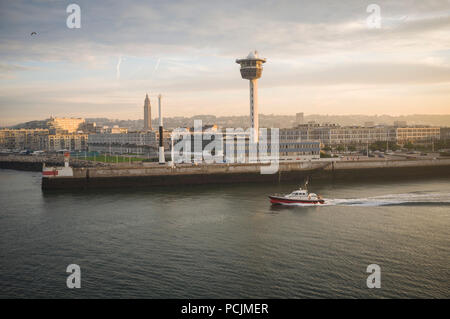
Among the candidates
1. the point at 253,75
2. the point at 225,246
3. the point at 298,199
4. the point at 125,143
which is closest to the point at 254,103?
the point at 253,75

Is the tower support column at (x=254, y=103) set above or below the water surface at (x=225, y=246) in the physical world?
above

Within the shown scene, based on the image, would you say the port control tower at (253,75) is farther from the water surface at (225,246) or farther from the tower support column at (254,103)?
the water surface at (225,246)

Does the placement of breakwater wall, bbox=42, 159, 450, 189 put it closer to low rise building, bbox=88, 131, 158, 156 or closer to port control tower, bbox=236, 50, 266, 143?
port control tower, bbox=236, 50, 266, 143

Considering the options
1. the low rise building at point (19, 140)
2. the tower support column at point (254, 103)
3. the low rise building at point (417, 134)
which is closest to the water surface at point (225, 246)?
the tower support column at point (254, 103)

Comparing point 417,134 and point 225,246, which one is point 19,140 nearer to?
point 417,134

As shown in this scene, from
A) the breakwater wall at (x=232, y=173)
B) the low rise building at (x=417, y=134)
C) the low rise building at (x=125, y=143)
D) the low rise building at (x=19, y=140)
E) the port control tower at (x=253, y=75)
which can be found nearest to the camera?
the breakwater wall at (x=232, y=173)

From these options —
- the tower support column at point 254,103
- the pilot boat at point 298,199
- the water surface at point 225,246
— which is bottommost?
the water surface at point 225,246

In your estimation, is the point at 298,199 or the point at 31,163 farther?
the point at 31,163
